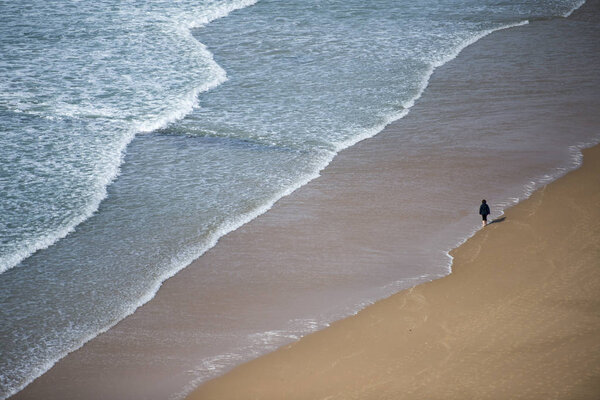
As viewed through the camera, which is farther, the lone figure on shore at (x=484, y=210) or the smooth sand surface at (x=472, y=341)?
the lone figure on shore at (x=484, y=210)

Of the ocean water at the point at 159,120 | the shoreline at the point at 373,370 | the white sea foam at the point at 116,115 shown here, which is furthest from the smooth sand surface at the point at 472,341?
the white sea foam at the point at 116,115

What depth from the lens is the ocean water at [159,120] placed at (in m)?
10.8

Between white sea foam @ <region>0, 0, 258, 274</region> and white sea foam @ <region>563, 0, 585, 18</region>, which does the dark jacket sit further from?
white sea foam @ <region>563, 0, 585, 18</region>

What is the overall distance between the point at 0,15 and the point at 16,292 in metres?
17.3

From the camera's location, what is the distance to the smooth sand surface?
808 centimetres

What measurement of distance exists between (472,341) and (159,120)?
33.8 ft

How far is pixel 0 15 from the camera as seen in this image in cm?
2497

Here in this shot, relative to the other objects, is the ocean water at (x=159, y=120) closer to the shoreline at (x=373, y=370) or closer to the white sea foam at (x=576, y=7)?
the white sea foam at (x=576, y=7)

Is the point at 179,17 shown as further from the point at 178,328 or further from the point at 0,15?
the point at 178,328

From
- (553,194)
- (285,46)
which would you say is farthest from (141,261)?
(285,46)

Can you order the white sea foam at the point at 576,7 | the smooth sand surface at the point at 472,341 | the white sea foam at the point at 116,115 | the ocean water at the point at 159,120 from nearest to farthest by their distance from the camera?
the smooth sand surface at the point at 472,341, the ocean water at the point at 159,120, the white sea foam at the point at 116,115, the white sea foam at the point at 576,7

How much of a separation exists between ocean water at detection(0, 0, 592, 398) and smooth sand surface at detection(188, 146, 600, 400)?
271 centimetres

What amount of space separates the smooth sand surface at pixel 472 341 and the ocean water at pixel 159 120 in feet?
8.90

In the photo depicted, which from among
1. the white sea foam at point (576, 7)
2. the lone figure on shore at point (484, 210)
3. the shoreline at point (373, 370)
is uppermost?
the white sea foam at point (576, 7)
